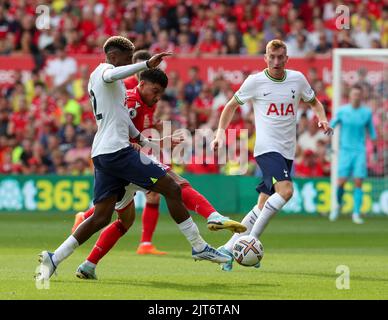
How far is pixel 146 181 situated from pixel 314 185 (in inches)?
457

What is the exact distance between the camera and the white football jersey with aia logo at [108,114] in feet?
31.8

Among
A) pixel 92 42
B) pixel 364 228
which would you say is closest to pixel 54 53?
pixel 92 42

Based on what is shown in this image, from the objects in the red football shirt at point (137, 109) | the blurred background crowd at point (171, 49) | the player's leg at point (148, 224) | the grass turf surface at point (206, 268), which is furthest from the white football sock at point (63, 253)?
the blurred background crowd at point (171, 49)

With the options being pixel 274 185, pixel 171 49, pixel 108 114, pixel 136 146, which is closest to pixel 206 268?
pixel 274 185

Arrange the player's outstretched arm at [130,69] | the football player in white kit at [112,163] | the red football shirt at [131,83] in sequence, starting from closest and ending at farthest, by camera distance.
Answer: the player's outstretched arm at [130,69] < the football player in white kit at [112,163] < the red football shirt at [131,83]

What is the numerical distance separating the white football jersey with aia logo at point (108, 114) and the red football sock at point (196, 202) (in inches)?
40.8

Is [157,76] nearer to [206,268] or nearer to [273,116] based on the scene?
[273,116]

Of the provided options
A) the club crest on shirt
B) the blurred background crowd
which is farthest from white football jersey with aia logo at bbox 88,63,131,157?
the blurred background crowd

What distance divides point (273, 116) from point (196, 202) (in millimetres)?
1650

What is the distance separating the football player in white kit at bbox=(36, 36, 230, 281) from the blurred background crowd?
11.0 metres

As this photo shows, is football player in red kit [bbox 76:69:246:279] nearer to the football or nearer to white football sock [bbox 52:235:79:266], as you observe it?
white football sock [bbox 52:235:79:266]

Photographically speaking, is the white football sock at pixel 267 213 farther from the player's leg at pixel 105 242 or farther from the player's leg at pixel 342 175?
the player's leg at pixel 342 175

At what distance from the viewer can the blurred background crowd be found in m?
Result: 21.6

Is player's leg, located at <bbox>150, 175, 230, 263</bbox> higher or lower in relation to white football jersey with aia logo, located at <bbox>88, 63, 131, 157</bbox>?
lower
